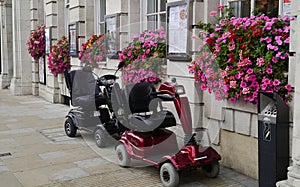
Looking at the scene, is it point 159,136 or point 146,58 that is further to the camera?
point 146,58

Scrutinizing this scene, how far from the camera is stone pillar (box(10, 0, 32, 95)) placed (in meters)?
13.9

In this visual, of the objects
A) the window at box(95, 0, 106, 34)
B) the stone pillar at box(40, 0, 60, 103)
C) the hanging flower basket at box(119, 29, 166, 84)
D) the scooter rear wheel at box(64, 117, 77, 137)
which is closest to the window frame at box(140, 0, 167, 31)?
the hanging flower basket at box(119, 29, 166, 84)

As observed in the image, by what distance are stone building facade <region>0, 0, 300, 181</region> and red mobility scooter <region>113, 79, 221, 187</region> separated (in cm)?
51

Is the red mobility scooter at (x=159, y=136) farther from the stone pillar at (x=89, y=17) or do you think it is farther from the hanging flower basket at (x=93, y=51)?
the stone pillar at (x=89, y=17)

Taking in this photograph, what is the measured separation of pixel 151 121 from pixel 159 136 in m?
0.23

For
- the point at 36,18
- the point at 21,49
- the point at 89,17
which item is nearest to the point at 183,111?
the point at 89,17

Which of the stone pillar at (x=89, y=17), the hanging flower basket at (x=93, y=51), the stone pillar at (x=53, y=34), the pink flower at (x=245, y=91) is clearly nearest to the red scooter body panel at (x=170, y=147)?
the pink flower at (x=245, y=91)

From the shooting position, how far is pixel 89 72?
7.15 meters

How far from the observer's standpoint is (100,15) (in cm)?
930

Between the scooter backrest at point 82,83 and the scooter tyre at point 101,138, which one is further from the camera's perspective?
the scooter backrest at point 82,83

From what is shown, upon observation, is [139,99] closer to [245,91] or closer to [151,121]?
[151,121]

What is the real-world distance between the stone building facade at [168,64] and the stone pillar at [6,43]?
86.2 inches

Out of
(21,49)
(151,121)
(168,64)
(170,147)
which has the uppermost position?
(21,49)

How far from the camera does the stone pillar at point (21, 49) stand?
13891 millimetres
